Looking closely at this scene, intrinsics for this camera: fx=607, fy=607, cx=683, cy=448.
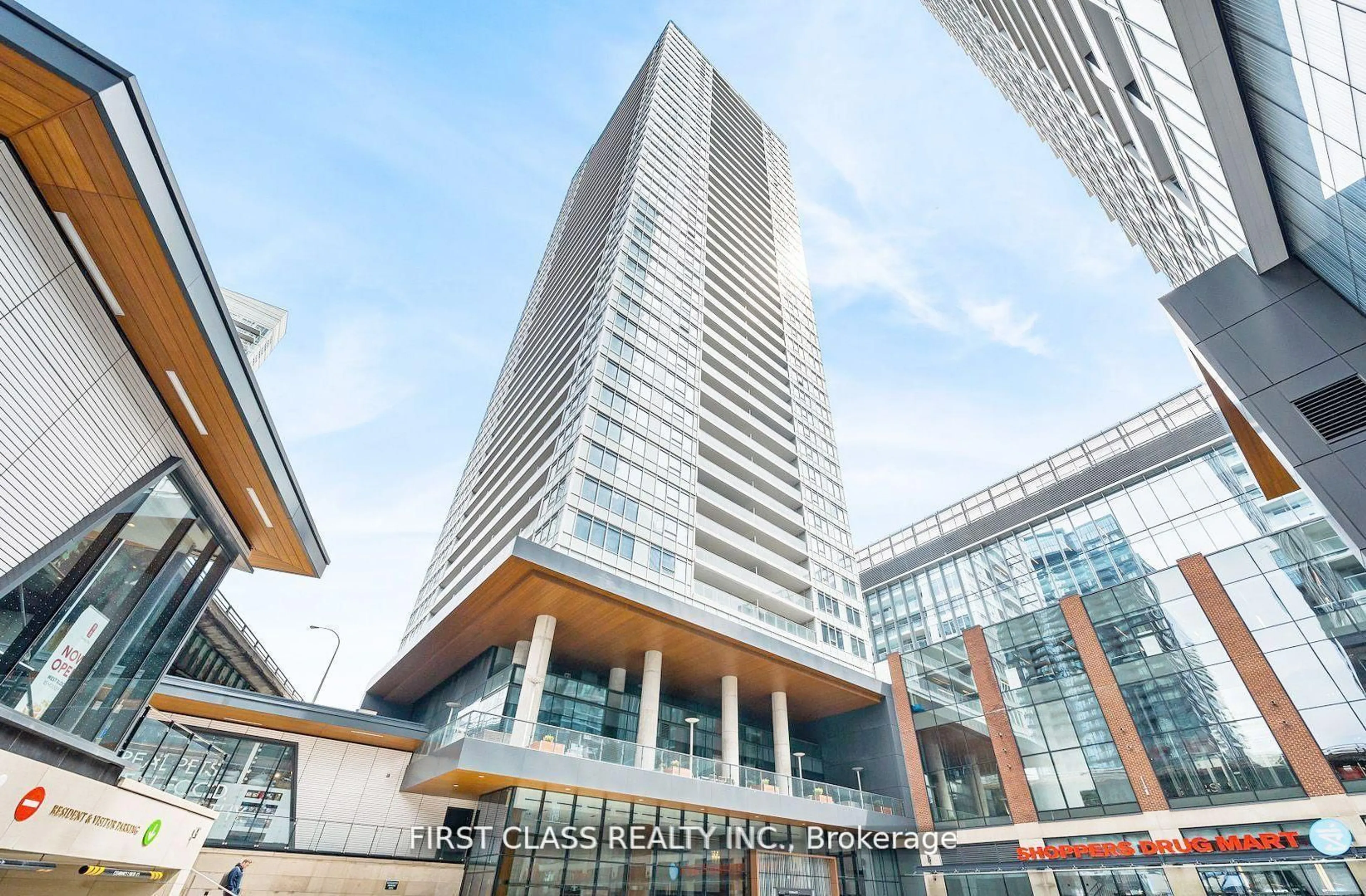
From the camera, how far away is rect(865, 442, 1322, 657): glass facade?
121 ft

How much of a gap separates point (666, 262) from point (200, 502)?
36676 mm

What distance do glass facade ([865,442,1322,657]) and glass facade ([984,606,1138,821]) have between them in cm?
481

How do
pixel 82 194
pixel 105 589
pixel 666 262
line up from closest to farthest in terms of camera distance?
pixel 82 194 < pixel 105 589 < pixel 666 262

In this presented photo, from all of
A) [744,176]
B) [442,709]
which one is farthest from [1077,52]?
[744,176]

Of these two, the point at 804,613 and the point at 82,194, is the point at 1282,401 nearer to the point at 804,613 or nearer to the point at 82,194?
the point at 82,194

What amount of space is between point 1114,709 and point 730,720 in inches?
661

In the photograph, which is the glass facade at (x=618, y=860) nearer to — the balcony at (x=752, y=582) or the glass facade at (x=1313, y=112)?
the balcony at (x=752, y=582)

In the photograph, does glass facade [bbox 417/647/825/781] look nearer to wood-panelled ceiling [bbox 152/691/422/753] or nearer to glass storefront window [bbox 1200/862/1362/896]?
wood-panelled ceiling [bbox 152/691/422/753]

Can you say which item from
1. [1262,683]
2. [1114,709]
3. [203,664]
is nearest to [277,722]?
[203,664]

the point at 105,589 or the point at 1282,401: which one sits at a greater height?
the point at 1282,401

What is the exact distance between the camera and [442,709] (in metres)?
33.7

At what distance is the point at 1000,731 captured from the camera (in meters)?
29.6

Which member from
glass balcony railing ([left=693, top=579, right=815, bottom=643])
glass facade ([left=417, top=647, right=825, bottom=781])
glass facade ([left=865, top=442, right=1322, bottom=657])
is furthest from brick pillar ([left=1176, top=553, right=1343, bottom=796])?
glass facade ([left=417, top=647, right=825, bottom=781])

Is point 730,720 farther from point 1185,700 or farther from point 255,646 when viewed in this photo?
point 255,646
